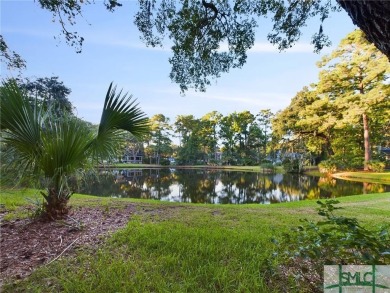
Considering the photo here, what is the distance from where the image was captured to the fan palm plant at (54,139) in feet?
7.32

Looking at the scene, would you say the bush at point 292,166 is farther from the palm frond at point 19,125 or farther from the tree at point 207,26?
the palm frond at point 19,125

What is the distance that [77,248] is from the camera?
1.96 m

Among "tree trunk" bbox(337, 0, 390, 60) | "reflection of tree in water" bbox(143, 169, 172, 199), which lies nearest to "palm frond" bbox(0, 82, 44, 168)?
"tree trunk" bbox(337, 0, 390, 60)

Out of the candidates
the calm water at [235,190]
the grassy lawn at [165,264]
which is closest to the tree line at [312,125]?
the grassy lawn at [165,264]

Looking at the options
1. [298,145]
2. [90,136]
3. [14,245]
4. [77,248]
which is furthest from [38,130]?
[298,145]

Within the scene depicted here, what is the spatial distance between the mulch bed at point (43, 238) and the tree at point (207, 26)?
2.59 metres

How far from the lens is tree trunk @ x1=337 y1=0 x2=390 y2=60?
88 cm

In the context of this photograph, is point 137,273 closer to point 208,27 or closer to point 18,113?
point 18,113

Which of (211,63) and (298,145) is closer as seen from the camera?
(211,63)

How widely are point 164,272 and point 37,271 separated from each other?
0.85 metres

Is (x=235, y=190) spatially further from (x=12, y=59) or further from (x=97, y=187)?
(x=12, y=59)

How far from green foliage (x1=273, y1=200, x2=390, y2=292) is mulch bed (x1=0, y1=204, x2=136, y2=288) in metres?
1.58

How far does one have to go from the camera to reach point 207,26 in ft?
13.2

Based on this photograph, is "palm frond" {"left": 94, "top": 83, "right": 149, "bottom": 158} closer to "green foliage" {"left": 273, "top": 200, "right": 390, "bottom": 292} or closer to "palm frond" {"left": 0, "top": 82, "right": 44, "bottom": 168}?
"palm frond" {"left": 0, "top": 82, "right": 44, "bottom": 168}
